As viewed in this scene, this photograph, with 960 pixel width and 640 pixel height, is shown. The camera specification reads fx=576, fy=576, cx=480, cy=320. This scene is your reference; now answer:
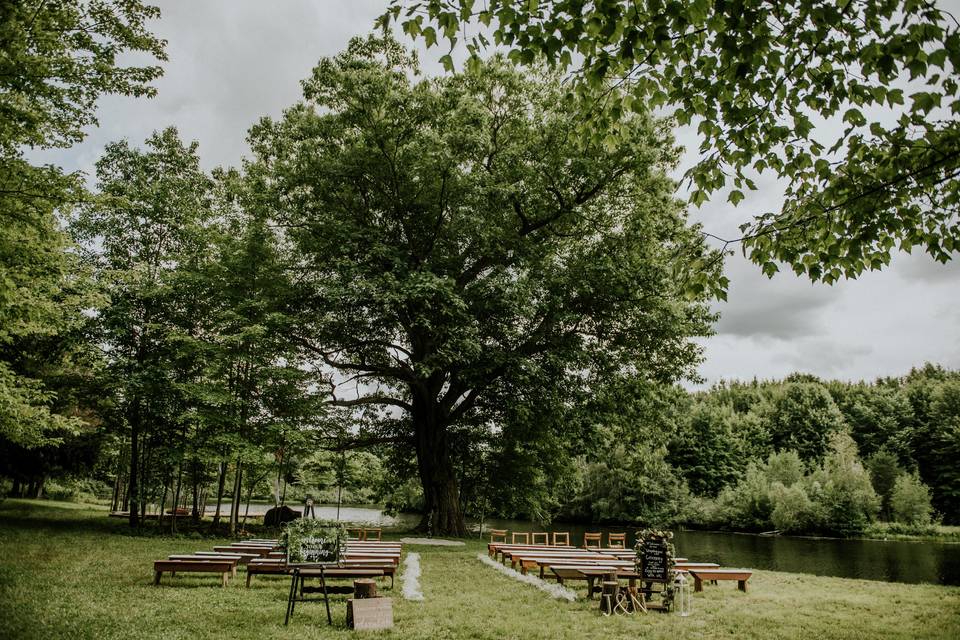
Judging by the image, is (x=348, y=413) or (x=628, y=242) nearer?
(x=628, y=242)

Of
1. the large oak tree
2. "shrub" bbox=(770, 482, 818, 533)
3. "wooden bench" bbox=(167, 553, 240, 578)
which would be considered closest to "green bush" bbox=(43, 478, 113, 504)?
→ the large oak tree

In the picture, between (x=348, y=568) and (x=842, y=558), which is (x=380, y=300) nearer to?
(x=348, y=568)

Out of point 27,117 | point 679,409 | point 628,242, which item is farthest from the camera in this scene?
point 679,409

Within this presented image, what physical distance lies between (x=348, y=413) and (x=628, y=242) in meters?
13.8

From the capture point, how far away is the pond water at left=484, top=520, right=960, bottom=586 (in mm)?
22453

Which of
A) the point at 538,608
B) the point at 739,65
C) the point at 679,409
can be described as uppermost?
the point at 739,65

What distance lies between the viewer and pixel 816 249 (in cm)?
666

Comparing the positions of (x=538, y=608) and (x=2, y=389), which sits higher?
(x=2, y=389)

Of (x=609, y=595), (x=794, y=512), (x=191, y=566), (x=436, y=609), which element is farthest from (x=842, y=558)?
(x=191, y=566)

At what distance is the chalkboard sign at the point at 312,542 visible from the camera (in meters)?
8.45

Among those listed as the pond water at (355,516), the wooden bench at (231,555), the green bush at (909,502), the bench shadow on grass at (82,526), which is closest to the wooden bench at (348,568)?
the wooden bench at (231,555)

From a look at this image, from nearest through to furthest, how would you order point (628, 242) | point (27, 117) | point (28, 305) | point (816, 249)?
point (816, 249)
point (27, 117)
point (28, 305)
point (628, 242)

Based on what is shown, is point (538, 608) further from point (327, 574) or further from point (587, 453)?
point (587, 453)

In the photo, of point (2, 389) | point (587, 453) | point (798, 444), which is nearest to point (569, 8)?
point (2, 389)
